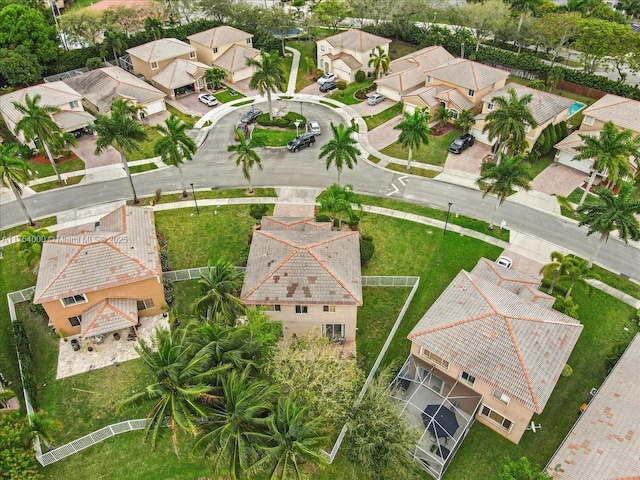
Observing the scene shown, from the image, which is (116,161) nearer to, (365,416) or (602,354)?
(365,416)

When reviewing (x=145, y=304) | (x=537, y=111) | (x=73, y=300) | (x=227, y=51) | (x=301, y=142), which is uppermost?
(x=227, y=51)

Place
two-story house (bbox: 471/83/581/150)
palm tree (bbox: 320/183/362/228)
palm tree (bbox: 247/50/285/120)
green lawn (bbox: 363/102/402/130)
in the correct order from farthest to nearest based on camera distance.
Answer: green lawn (bbox: 363/102/402/130) → palm tree (bbox: 247/50/285/120) → two-story house (bbox: 471/83/581/150) → palm tree (bbox: 320/183/362/228)

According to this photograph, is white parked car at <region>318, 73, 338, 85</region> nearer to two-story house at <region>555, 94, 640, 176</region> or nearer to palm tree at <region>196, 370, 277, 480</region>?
two-story house at <region>555, 94, 640, 176</region>

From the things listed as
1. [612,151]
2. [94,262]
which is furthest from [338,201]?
[612,151]

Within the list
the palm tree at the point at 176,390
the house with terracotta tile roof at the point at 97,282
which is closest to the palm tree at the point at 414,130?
the house with terracotta tile roof at the point at 97,282

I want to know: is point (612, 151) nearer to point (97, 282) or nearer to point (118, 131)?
point (97, 282)

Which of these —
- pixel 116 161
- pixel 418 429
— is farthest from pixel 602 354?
pixel 116 161

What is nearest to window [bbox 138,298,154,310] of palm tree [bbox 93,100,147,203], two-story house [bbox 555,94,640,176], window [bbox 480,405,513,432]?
palm tree [bbox 93,100,147,203]
